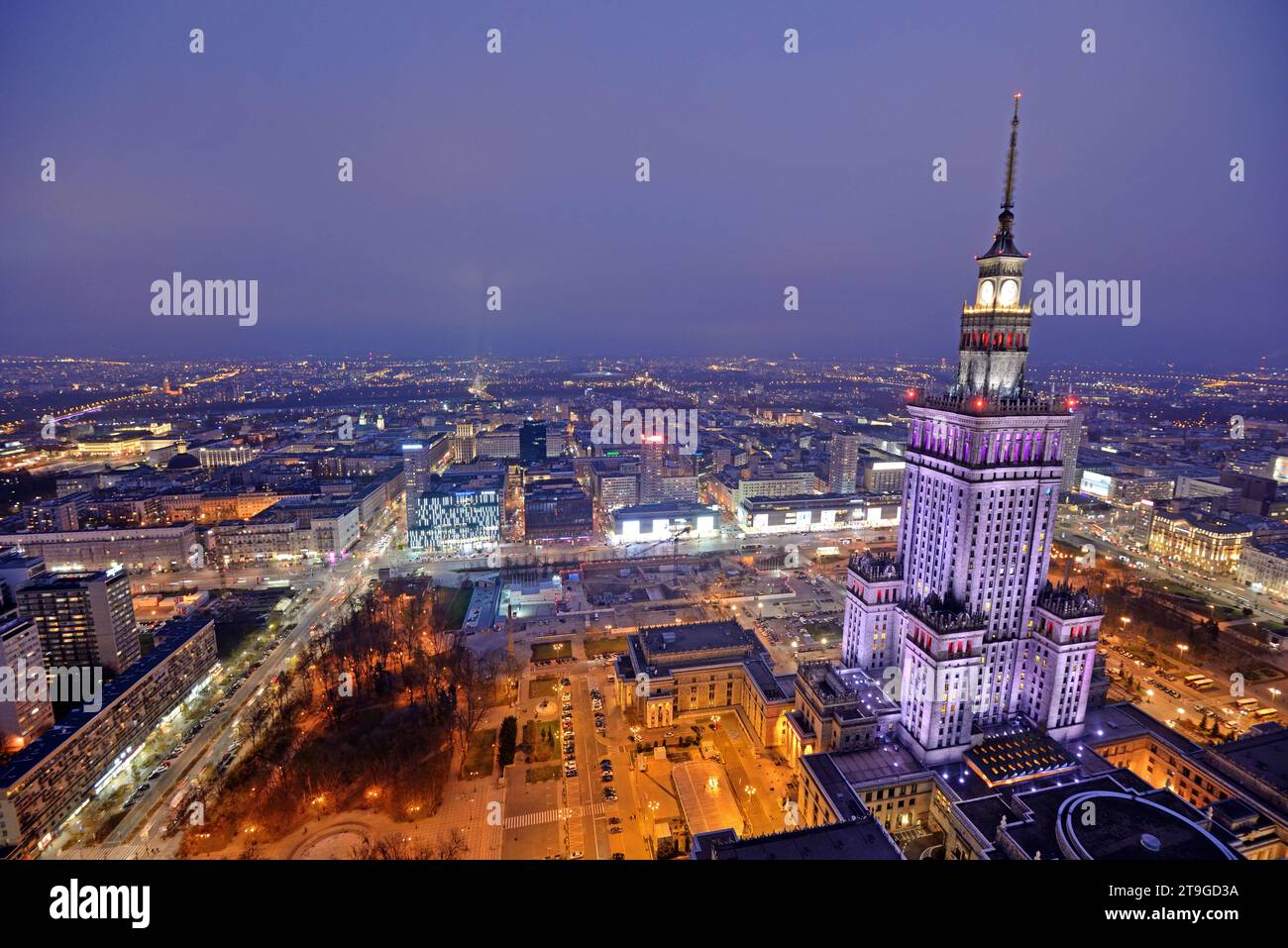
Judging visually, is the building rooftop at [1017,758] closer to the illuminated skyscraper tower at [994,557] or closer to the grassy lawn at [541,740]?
the illuminated skyscraper tower at [994,557]

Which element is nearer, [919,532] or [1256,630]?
[919,532]

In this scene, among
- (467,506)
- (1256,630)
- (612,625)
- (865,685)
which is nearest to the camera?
(865,685)

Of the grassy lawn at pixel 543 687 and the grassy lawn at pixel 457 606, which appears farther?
the grassy lawn at pixel 457 606

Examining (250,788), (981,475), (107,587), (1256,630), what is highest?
(981,475)

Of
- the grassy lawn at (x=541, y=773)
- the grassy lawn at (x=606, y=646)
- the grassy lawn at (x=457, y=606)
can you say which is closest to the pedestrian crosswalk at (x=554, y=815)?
the grassy lawn at (x=541, y=773)

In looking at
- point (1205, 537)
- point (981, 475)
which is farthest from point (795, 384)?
point (981, 475)
